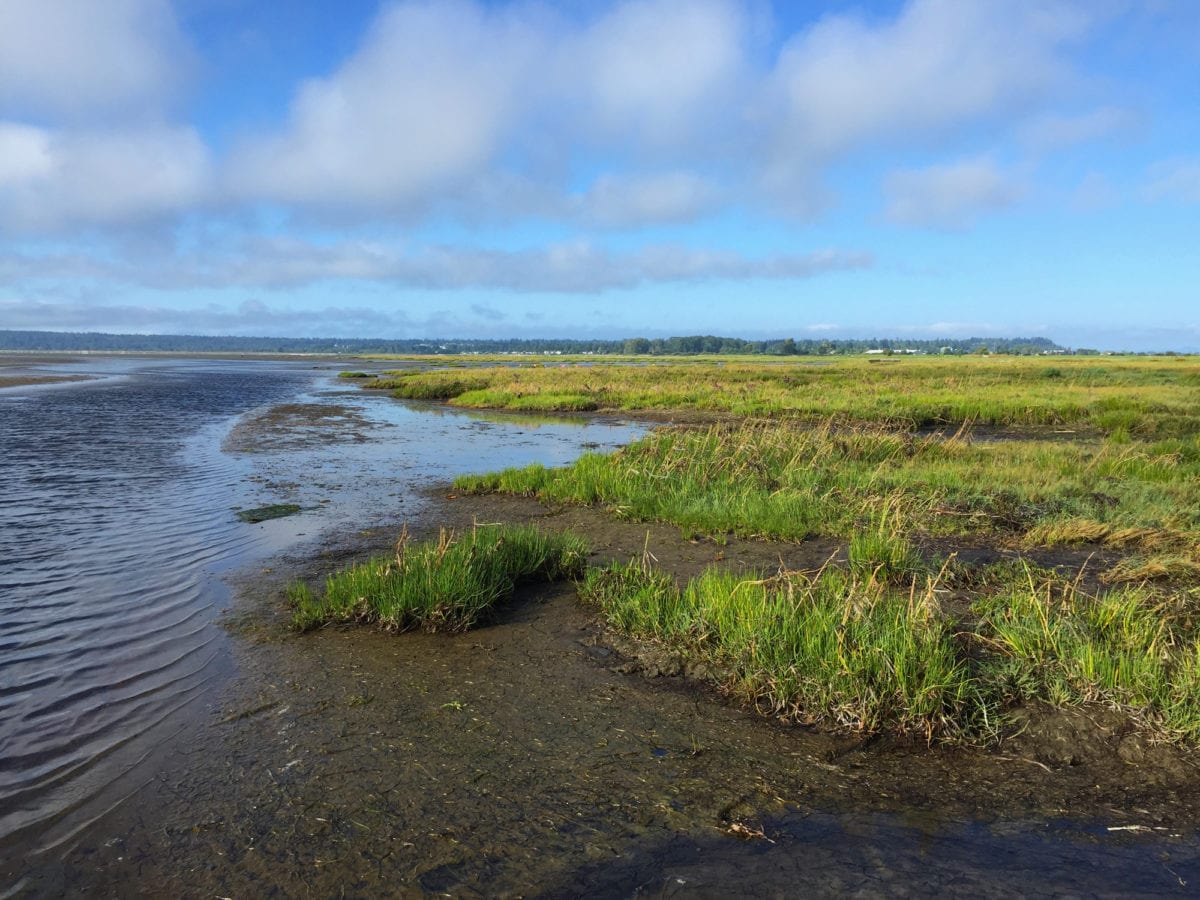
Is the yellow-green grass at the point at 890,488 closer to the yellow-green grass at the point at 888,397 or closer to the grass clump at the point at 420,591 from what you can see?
the grass clump at the point at 420,591

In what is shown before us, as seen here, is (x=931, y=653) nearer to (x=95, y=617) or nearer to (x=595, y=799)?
(x=595, y=799)

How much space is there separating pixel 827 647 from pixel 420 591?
4109mm

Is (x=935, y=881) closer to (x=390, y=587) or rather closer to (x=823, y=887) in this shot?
(x=823, y=887)

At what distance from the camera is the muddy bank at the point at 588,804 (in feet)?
12.9

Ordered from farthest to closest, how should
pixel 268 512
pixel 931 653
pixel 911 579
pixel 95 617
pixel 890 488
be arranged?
pixel 268 512 → pixel 890 488 → pixel 911 579 → pixel 95 617 → pixel 931 653

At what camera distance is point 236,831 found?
14.1ft

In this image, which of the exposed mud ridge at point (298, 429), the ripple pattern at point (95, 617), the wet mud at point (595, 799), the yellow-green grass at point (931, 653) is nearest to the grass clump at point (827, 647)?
the yellow-green grass at point (931, 653)

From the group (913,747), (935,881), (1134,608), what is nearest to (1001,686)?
(913,747)

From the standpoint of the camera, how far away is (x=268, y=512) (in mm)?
13250

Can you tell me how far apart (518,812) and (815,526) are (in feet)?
24.8

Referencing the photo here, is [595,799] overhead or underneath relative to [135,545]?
→ overhead

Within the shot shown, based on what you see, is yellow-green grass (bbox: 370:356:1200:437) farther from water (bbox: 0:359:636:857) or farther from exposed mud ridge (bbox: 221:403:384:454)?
exposed mud ridge (bbox: 221:403:384:454)

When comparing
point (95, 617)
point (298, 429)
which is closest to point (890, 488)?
point (95, 617)

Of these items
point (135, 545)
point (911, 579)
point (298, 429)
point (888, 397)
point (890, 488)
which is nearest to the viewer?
point (911, 579)
